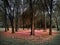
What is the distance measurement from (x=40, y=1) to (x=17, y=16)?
5244 millimetres

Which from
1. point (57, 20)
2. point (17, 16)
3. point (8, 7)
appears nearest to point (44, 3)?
point (57, 20)

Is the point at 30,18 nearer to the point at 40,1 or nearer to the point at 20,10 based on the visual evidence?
the point at 40,1

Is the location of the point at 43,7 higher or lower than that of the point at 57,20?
higher

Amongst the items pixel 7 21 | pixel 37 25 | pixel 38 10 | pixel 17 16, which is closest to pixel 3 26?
pixel 7 21

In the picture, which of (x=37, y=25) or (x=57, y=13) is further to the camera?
(x=37, y=25)

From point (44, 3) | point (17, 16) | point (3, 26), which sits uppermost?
point (44, 3)

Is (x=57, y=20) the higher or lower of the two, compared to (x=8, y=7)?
lower

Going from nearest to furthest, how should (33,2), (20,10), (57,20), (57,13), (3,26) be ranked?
(33,2)
(57,13)
(57,20)
(3,26)
(20,10)

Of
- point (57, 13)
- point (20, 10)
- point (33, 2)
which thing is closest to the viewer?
point (33, 2)

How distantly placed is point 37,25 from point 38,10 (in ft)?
7.14

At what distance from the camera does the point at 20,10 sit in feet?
60.2

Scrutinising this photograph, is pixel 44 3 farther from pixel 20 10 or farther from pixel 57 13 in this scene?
pixel 20 10

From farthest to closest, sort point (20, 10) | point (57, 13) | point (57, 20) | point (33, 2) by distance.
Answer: point (20, 10) < point (57, 20) < point (57, 13) < point (33, 2)

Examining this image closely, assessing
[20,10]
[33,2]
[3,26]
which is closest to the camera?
[33,2]
